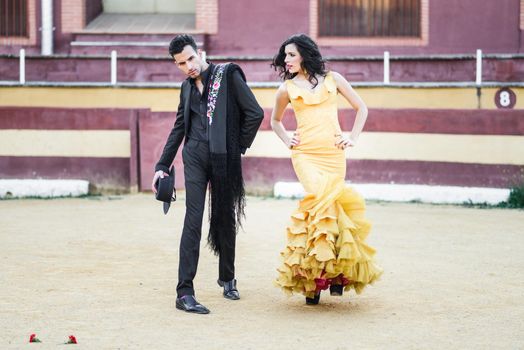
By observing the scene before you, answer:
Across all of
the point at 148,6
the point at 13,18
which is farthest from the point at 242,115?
the point at 148,6

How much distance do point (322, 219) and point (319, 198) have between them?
0.14 m

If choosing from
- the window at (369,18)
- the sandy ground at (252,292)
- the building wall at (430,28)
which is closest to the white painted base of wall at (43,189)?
the sandy ground at (252,292)

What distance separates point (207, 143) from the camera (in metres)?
7.61

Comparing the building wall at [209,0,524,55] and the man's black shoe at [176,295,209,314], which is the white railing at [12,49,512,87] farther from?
the man's black shoe at [176,295,209,314]

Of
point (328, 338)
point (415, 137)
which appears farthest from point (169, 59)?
point (328, 338)

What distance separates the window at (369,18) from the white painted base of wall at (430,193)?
17.8 ft

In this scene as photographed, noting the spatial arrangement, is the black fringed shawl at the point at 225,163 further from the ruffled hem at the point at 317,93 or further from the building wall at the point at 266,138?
the building wall at the point at 266,138

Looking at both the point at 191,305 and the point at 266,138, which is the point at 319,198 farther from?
the point at 266,138

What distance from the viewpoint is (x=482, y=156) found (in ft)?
51.4

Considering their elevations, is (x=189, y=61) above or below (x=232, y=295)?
above

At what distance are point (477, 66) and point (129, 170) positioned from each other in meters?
5.27

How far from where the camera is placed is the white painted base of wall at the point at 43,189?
1673 centimetres

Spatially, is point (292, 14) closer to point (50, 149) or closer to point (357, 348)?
point (50, 149)

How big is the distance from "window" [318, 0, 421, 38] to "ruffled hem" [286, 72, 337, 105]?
1311 cm
